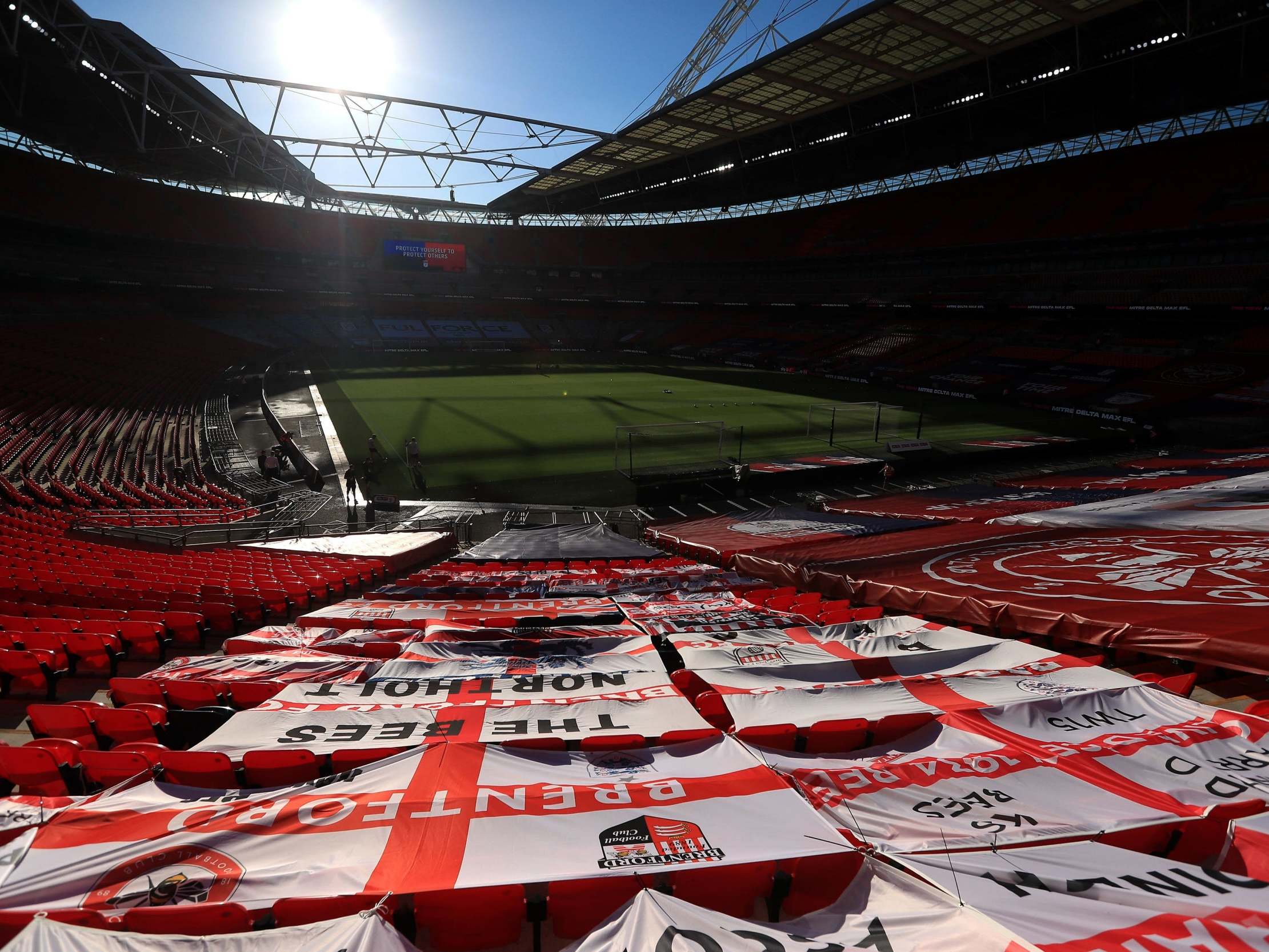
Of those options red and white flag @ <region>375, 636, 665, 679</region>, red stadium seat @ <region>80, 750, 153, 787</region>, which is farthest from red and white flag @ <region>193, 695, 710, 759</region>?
red and white flag @ <region>375, 636, 665, 679</region>

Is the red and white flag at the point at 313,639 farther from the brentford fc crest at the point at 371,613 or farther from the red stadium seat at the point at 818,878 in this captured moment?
the red stadium seat at the point at 818,878

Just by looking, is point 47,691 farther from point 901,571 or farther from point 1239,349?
point 1239,349

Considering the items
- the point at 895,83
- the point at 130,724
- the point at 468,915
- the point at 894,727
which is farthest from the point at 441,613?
the point at 895,83

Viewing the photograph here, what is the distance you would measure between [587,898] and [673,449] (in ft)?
84.1

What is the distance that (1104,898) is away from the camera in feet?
9.59

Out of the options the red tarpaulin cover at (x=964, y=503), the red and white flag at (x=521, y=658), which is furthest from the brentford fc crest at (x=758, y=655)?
the red tarpaulin cover at (x=964, y=503)

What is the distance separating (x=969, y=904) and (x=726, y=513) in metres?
18.4

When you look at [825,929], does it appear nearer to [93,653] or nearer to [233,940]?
[233,940]

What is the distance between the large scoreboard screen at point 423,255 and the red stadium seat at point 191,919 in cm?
7717

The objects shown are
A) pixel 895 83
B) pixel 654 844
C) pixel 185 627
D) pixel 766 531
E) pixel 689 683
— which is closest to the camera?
pixel 654 844

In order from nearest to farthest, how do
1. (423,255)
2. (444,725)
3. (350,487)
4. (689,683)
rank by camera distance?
(444,725) → (689,683) → (350,487) → (423,255)

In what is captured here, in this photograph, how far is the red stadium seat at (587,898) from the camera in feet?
10.1

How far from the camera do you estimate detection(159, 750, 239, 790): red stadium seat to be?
4.21m

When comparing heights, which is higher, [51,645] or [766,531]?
[766,531]
